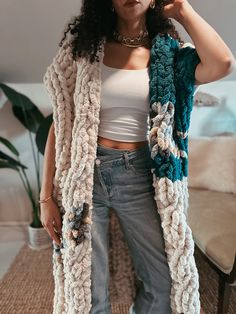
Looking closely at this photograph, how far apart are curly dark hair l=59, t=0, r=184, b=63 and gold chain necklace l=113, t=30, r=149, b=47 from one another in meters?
0.02

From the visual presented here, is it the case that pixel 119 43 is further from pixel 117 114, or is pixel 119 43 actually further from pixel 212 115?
pixel 212 115

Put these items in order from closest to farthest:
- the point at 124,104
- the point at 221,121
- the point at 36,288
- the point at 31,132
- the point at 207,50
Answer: the point at 207,50, the point at 124,104, the point at 36,288, the point at 31,132, the point at 221,121

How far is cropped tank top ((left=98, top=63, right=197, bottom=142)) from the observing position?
0.88 meters

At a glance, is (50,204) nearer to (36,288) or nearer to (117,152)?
(117,152)

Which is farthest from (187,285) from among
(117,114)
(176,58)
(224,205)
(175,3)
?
(224,205)

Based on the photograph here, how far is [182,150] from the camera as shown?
0.91m

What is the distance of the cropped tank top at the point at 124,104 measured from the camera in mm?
876

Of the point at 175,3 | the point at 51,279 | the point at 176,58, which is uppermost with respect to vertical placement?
the point at 175,3

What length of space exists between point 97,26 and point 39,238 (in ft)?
4.94

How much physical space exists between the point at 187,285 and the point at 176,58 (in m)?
0.60

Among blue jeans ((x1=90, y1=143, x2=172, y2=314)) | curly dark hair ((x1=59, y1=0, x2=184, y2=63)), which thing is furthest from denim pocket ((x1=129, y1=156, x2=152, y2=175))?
curly dark hair ((x1=59, y1=0, x2=184, y2=63))

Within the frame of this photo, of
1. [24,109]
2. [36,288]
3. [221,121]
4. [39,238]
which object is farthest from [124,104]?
[221,121]

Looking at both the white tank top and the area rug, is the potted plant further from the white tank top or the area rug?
the white tank top

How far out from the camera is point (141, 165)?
35.7 inches
